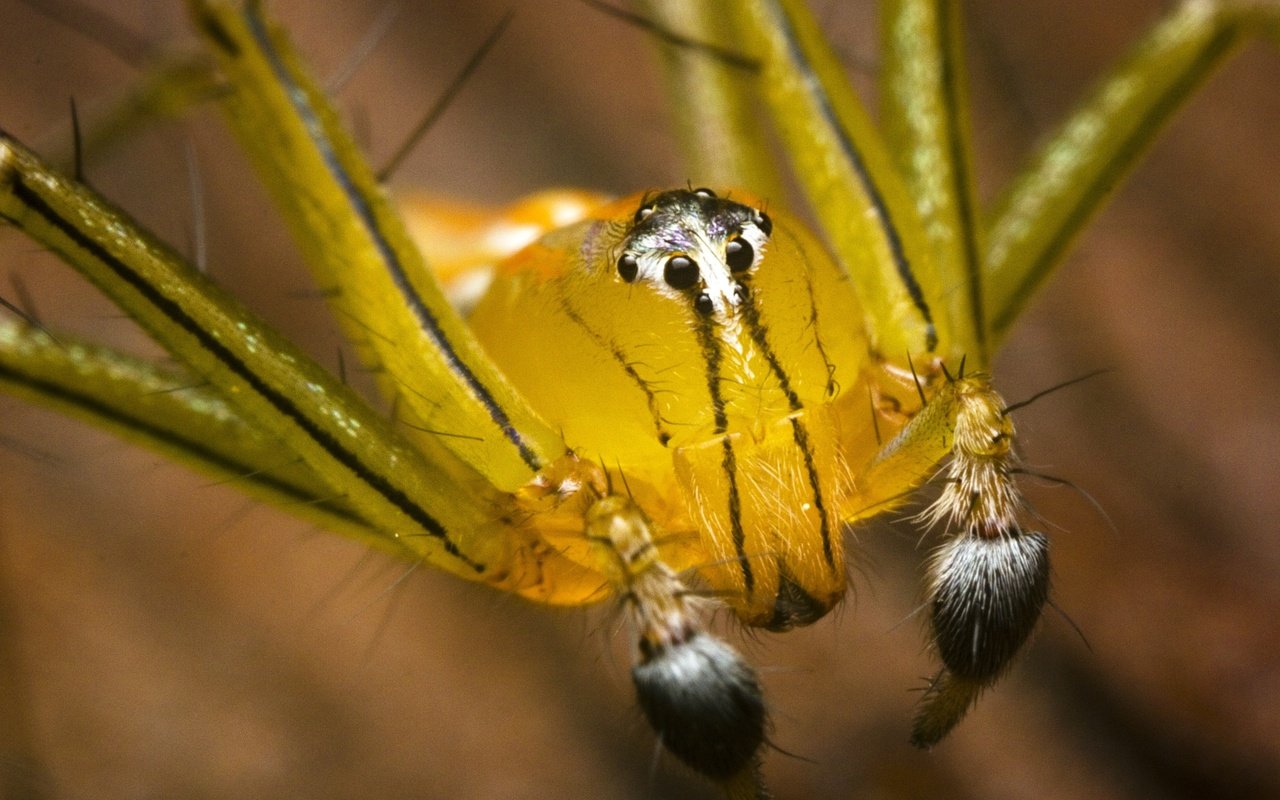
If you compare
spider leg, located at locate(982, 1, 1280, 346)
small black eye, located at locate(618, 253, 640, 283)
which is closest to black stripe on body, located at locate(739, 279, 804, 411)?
small black eye, located at locate(618, 253, 640, 283)

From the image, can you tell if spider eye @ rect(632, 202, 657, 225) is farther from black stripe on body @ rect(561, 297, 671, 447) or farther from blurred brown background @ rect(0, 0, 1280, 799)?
blurred brown background @ rect(0, 0, 1280, 799)

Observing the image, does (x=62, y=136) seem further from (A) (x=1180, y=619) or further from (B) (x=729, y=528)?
(A) (x=1180, y=619)

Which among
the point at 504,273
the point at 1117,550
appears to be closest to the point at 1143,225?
the point at 1117,550

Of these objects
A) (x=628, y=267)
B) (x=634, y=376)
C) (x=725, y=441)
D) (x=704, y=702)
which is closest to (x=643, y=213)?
(x=628, y=267)

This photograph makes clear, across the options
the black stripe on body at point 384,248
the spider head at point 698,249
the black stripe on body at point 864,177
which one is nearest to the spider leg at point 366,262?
the black stripe on body at point 384,248

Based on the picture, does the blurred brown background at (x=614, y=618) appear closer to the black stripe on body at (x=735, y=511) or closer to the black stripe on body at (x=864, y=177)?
the black stripe on body at (x=735, y=511)

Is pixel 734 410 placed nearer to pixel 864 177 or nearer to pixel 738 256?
pixel 738 256

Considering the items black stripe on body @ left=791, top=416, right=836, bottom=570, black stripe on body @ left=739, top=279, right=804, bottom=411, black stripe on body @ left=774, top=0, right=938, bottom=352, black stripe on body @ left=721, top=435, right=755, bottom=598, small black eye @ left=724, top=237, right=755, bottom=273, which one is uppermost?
black stripe on body @ left=774, top=0, right=938, bottom=352
